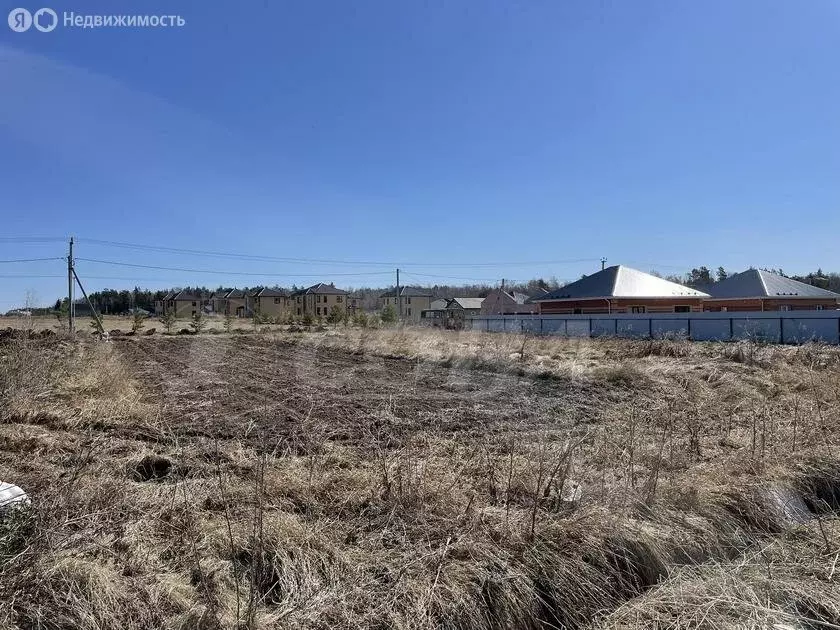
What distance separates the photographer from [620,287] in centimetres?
3353

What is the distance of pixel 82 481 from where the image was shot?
3348mm

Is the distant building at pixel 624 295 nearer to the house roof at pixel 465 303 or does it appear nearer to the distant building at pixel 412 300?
the house roof at pixel 465 303

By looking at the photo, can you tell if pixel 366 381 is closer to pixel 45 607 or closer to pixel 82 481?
pixel 82 481

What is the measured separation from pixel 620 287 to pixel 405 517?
A: 33547 mm

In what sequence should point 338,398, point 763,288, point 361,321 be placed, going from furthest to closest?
1. point 763,288
2. point 361,321
3. point 338,398

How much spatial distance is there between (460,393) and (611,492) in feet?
16.4

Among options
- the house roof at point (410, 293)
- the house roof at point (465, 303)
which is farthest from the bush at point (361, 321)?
the house roof at point (410, 293)

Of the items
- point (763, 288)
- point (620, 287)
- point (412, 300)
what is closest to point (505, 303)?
point (412, 300)

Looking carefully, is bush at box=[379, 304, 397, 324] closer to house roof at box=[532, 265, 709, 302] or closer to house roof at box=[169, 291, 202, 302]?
house roof at box=[532, 265, 709, 302]

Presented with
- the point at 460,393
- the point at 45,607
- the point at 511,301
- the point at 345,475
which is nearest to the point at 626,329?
the point at 460,393

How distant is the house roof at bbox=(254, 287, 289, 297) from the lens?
6744 cm

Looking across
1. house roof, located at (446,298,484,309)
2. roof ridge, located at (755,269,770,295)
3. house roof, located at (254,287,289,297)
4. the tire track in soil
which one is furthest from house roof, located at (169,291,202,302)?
roof ridge, located at (755,269,770,295)

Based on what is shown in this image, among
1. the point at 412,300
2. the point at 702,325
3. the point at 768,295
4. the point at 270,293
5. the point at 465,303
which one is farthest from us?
the point at 412,300

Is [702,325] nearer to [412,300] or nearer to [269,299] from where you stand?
[412,300]
